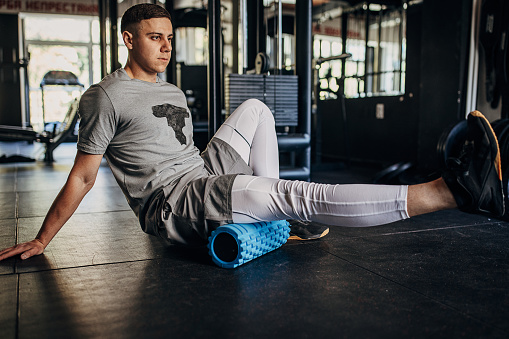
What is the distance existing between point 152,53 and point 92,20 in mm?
9968

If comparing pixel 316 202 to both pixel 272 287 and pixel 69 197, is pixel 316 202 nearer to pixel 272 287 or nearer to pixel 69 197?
pixel 272 287

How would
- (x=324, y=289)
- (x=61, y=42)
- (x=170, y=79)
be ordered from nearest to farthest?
1. (x=324, y=289)
2. (x=170, y=79)
3. (x=61, y=42)

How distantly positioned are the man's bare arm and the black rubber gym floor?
0.17 ft

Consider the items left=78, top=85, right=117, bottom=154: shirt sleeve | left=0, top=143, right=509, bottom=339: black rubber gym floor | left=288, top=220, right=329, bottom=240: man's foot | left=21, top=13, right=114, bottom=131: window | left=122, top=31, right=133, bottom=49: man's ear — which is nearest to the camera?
left=0, top=143, right=509, bottom=339: black rubber gym floor

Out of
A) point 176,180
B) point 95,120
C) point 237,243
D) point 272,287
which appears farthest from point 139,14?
point 272,287

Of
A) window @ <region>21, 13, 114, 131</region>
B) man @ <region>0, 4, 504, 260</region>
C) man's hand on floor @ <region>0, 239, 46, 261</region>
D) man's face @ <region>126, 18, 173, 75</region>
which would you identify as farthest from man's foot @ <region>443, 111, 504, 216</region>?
window @ <region>21, 13, 114, 131</region>

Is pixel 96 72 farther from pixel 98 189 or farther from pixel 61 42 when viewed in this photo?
pixel 98 189

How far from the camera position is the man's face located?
161cm

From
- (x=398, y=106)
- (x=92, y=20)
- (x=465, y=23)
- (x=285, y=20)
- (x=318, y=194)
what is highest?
(x=92, y=20)

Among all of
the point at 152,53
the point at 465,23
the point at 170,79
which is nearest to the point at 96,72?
the point at 170,79

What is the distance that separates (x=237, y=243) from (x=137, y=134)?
0.51 metres

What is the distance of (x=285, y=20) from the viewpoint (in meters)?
6.25

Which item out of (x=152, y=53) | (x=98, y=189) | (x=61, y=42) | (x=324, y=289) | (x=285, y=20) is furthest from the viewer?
(x=61, y=42)

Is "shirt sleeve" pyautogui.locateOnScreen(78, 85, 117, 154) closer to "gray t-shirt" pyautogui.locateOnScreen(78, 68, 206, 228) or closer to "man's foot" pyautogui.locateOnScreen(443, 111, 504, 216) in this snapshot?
"gray t-shirt" pyautogui.locateOnScreen(78, 68, 206, 228)
